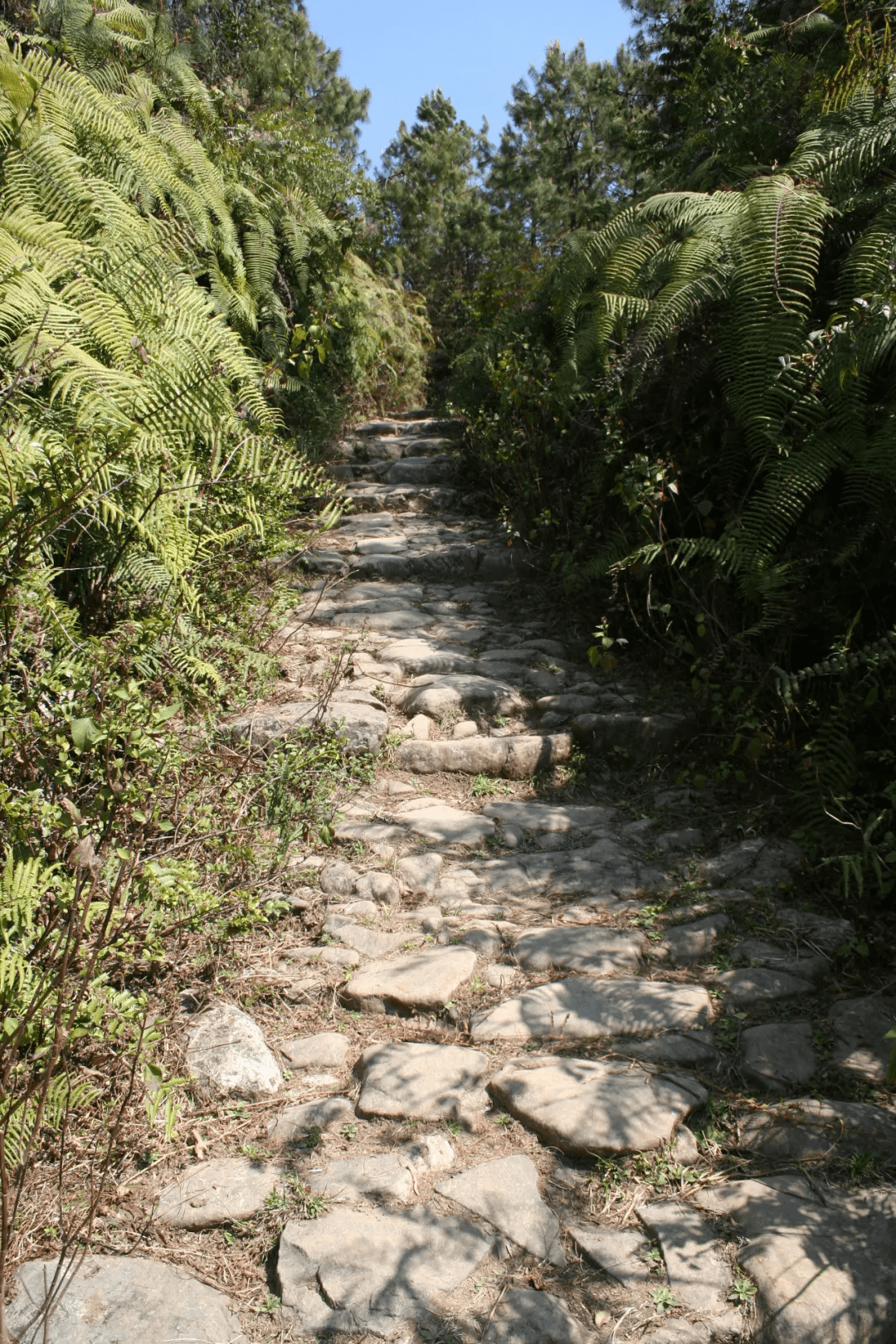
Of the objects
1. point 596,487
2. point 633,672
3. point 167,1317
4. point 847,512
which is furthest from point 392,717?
point 167,1317

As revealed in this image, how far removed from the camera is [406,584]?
217 inches

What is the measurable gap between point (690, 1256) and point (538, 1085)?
0.48 m

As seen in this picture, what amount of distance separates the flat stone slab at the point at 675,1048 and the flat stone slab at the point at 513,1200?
0.42 metres

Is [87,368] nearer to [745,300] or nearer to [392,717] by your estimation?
[392,717]

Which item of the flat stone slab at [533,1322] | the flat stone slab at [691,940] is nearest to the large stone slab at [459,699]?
the flat stone slab at [691,940]

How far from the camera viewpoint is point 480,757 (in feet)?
12.0

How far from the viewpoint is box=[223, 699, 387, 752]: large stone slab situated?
319 centimetres

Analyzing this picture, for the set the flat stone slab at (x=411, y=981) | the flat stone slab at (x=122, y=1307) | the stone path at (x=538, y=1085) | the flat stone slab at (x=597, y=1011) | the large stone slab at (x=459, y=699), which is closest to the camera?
the flat stone slab at (x=122, y=1307)

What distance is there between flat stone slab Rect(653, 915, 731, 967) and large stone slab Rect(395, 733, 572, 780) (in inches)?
44.4

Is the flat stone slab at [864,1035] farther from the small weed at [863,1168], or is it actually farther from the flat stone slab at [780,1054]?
the small weed at [863,1168]

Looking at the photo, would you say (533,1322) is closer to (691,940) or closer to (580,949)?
(580,949)

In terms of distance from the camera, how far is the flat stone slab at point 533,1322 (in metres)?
1.50

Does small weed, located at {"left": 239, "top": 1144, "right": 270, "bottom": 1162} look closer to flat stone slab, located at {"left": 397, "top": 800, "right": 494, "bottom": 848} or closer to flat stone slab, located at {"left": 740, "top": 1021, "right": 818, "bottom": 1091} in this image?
flat stone slab, located at {"left": 740, "top": 1021, "right": 818, "bottom": 1091}

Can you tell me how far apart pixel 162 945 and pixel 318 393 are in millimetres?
5577
